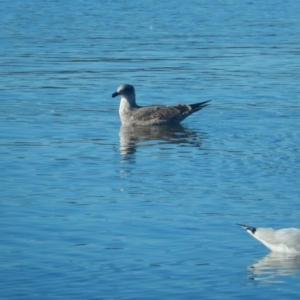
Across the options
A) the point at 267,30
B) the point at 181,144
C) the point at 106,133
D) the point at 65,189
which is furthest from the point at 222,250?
the point at 267,30

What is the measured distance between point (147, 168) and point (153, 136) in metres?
3.24

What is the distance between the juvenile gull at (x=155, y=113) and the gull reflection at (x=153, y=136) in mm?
118

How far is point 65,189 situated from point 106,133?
451cm

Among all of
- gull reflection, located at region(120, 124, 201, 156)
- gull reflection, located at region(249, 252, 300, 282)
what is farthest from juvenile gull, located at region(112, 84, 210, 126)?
gull reflection, located at region(249, 252, 300, 282)

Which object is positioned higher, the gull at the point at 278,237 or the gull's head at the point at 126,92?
the gull's head at the point at 126,92

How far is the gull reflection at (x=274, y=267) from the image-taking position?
34.6ft

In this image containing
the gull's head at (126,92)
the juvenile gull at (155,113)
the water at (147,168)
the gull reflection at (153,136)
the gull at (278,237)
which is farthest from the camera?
the gull's head at (126,92)

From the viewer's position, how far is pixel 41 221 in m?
12.3

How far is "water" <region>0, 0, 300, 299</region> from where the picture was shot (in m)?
10.5

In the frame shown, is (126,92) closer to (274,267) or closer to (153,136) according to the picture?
(153,136)

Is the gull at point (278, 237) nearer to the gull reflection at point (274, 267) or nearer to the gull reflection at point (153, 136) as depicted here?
the gull reflection at point (274, 267)

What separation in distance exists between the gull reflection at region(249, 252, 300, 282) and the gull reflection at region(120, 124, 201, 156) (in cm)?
552

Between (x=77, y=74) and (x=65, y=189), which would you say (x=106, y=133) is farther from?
(x=77, y=74)

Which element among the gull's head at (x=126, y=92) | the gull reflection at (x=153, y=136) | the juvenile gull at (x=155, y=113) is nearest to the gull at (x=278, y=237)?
the gull reflection at (x=153, y=136)
